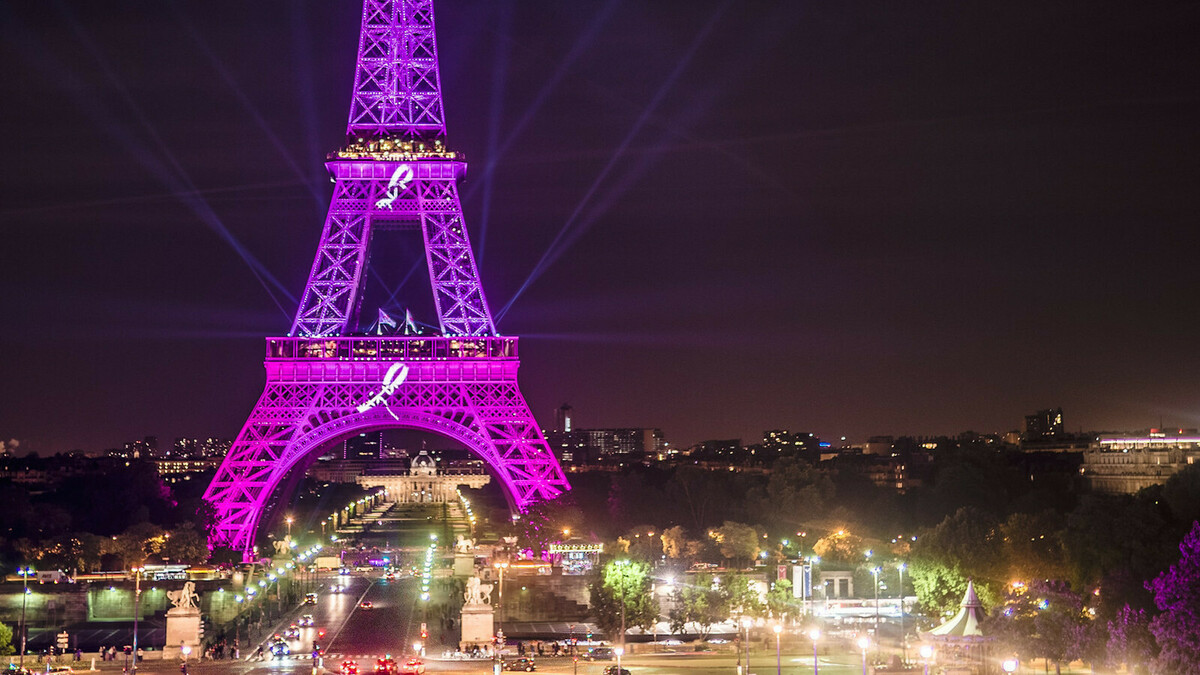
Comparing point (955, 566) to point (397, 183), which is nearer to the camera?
point (955, 566)

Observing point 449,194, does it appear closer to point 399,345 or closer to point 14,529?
point 399,345

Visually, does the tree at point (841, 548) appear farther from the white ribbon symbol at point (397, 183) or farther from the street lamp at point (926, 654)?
the white ribbon symbol at point (397, 183)

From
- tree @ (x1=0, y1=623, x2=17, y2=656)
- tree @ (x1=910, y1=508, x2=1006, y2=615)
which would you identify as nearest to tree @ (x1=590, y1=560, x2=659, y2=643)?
tree @ (x1=910, y1=508, x2=1006, y2=615)

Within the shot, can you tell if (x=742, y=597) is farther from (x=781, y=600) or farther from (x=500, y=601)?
(x=500, y=601)

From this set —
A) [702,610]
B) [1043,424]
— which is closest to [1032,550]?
[702,610]

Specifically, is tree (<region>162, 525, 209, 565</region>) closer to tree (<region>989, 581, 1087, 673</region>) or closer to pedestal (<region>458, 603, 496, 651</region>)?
pedestal (<region>458, 603, 496, 651</region>)

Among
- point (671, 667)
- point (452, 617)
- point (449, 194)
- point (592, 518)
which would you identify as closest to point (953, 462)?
point (592, 518)
